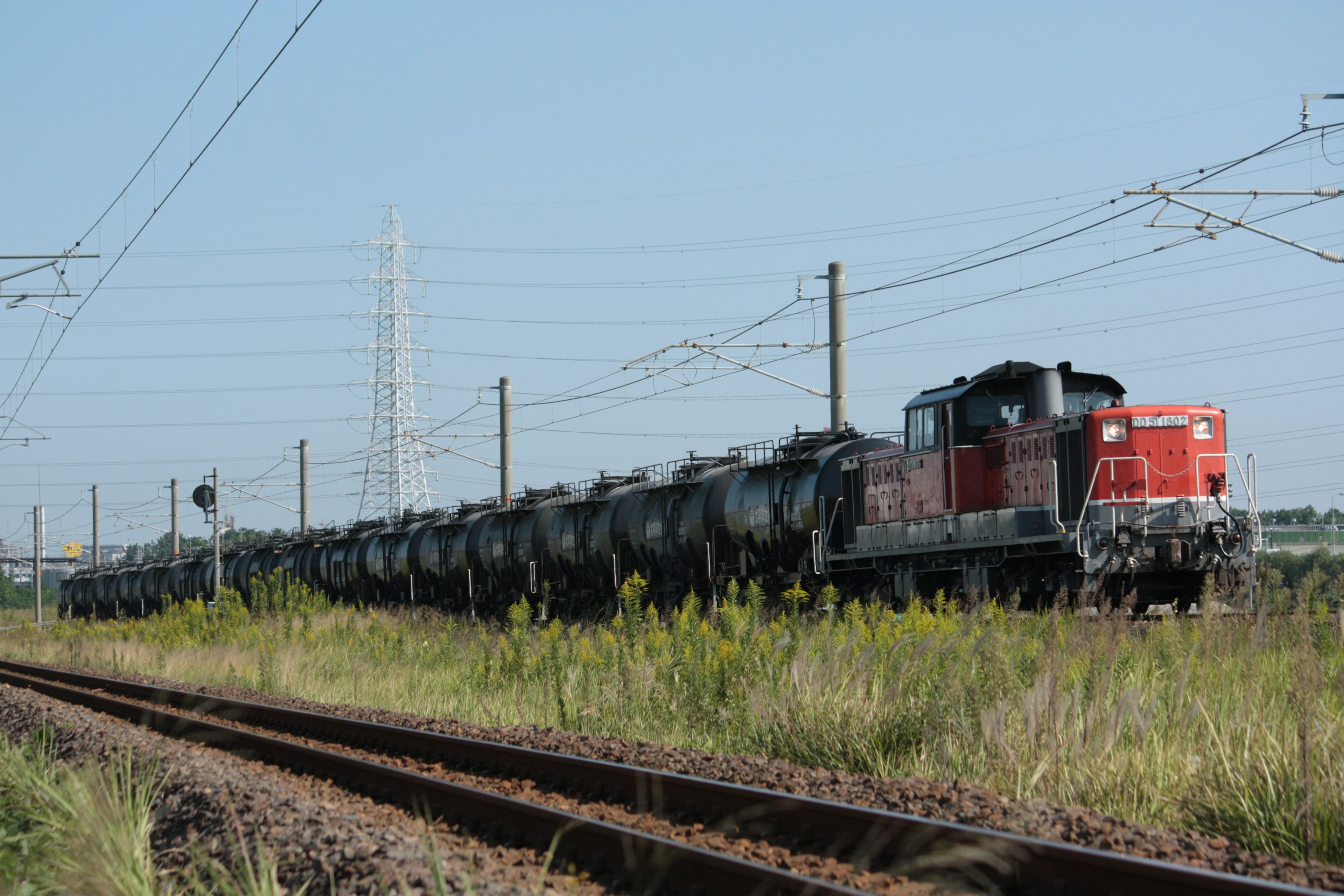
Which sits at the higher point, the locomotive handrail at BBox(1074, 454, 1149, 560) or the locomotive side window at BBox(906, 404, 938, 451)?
the locomotive side window at BBox(906, 404, 938, 451)

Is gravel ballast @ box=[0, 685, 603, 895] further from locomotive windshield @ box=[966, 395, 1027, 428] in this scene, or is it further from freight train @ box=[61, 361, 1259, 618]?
locomotive windshield @ box=[966, 395, 1027, 428]

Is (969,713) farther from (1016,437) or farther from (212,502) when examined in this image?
(212,502)

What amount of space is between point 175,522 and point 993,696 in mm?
66508

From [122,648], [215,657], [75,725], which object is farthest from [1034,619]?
[122,648]

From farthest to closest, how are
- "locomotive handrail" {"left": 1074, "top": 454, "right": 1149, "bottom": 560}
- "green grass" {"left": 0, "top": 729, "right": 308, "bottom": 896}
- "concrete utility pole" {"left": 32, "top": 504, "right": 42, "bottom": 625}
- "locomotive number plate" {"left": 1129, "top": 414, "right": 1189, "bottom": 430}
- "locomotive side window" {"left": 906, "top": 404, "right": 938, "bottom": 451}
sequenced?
"concrete utility pole" {"left": 32, "top": 504, "right": 42, "bottom": 625}
"locomotive side window" {"left": 906, "top": 404, "right": 938, "bottom": 451}
"locomotive number plate" {"left": 1129, "top": 414, "right": 1189, "bottom": 430}
"locomotive handrail" {"left": 1074, "top": 454, "right": 1149, "bottom": 560}
"green grass" {"left": 0, "top": 729, "right": 308, "bottom": 896}

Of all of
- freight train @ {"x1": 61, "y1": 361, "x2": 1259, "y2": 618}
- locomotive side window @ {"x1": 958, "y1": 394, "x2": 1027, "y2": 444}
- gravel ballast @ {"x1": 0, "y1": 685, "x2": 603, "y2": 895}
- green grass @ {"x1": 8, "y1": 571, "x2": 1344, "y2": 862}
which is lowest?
gravel ballast @ {"x1": 0, "y1": 685, "x2": 603, "y2": 895}

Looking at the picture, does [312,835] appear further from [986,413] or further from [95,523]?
[95,523]

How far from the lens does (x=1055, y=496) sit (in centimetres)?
1619

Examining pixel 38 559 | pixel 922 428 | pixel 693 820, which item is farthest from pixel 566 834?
pixel 38 559

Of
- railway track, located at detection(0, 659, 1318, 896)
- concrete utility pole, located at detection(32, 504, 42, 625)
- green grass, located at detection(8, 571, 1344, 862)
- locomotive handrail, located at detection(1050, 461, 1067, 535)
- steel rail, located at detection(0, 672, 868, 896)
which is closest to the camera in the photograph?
railway track, located at detection(0, 659, 1318, 896)

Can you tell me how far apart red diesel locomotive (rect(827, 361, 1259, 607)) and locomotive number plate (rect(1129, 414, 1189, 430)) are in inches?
0.8

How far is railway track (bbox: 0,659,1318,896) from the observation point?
189 inches

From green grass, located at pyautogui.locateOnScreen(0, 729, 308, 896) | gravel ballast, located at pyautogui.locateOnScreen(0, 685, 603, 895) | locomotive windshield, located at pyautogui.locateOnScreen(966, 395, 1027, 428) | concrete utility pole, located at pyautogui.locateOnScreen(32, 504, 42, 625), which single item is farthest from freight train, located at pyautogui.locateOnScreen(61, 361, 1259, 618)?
concrete utility pole, located at pyautogui.locateOnScreen(32, 504, 42, 625)

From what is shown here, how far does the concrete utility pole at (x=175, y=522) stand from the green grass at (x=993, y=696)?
54.4 metres
